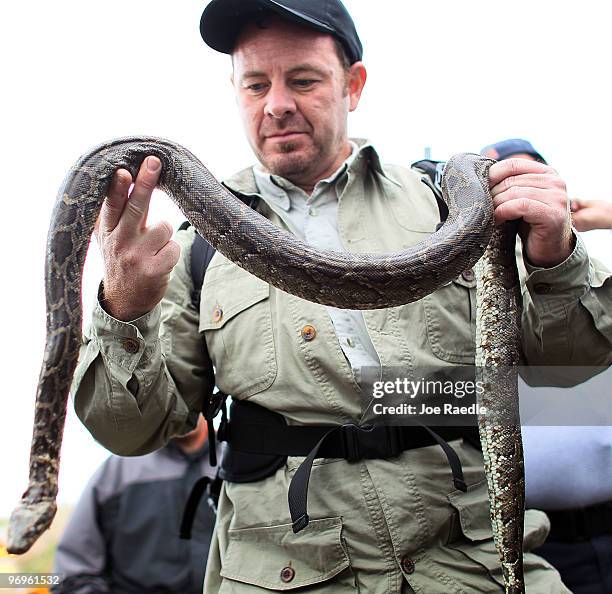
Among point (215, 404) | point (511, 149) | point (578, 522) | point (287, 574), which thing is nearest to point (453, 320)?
point (215, 404)

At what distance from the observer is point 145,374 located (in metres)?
2.89

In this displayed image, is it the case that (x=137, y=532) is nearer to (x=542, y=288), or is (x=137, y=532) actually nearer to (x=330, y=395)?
(x=330, y=395)

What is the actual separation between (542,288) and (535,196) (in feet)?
1.33

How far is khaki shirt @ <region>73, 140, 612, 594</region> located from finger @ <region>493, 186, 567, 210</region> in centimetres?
25

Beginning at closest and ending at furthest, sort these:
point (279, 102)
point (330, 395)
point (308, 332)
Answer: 1. point (330, 395)
2. point (308, 332)
3. point (279, 102)

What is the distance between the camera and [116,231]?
8.80 ft

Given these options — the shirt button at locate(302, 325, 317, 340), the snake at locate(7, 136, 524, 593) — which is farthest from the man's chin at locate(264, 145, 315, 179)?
the shirt button at locate(302, 325, 317, 340)

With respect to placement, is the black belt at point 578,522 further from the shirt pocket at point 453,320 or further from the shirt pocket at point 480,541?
the shirt pocket at point 453,320

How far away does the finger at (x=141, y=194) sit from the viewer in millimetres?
2621

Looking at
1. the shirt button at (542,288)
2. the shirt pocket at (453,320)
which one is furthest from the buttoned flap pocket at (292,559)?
the shirt button at (542,288)

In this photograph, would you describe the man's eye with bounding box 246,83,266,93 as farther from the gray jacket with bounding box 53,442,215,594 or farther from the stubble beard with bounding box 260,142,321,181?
the gray jacket with bounding box 53,442,215,594

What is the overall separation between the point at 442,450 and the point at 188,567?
2759 millimetres

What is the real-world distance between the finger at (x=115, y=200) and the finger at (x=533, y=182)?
4.57ft

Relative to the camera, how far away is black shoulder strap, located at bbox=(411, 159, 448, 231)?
336 cm
